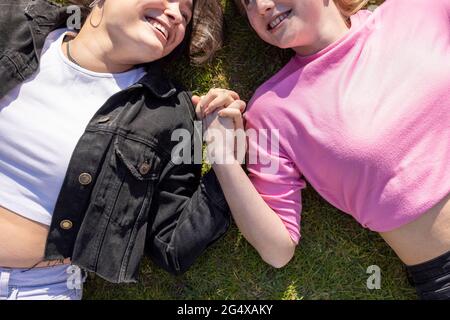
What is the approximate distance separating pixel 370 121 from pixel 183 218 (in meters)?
0.89

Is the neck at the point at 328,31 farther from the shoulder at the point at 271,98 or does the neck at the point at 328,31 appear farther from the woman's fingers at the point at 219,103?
the woman's fingers at the point at 219,103

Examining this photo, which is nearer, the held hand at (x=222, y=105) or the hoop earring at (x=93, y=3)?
the held hand at (x=222, y=105)

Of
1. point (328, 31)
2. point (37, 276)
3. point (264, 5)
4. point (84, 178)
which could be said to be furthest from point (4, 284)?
point (328, 31)

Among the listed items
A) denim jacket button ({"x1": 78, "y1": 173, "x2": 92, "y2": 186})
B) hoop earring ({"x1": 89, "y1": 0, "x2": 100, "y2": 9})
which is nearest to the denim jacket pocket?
denim jacket button ({"x1": 78, "y1": 173, "x2": 92, "y2": 186})

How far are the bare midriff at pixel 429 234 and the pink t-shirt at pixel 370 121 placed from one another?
1.9 inches

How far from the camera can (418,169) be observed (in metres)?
1.96

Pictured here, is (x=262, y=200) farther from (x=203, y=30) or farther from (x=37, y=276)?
(x=37, y=276)

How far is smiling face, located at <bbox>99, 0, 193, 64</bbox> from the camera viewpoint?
6.49 ft

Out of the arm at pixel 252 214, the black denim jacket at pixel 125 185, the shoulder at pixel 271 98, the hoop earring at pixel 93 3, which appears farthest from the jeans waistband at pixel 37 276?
the hoop earring at pixel 93 3

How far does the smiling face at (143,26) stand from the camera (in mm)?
1979

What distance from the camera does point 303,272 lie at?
234cm

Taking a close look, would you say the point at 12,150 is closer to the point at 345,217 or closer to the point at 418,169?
the point at 345,217
